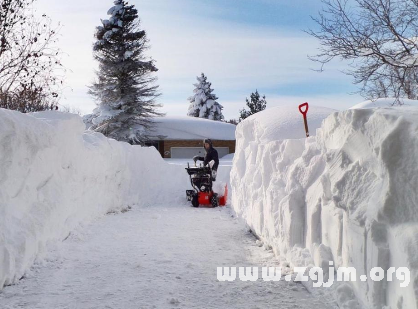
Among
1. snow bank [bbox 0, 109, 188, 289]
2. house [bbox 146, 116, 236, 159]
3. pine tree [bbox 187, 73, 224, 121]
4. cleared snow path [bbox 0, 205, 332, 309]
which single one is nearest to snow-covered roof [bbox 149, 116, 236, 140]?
house [bbox 146, 116, 236, 159]

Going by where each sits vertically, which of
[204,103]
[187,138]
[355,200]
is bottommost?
[355,200]

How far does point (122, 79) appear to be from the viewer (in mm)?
32094

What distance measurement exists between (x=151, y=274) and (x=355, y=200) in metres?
2.62

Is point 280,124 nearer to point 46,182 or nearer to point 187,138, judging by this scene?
point 46,182

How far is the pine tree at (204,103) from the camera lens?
2109 inches

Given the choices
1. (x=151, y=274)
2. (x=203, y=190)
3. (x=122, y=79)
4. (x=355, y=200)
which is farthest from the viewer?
(x=122, y=79)

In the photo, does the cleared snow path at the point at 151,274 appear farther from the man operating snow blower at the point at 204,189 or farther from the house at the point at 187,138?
the house at the point at 187,138

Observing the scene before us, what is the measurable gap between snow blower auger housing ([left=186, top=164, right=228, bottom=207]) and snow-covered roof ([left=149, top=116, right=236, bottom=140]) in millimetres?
22326

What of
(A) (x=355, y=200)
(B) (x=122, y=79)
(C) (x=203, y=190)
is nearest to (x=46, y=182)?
(A) (x=355, y=200)

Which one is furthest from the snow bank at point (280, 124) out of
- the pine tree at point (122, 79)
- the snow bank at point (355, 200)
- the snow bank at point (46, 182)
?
the pine tree at point (122, 79)

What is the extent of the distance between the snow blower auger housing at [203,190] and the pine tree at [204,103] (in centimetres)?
4138

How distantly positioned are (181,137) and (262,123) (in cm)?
2608

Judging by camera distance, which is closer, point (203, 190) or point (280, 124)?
point (280, 124)

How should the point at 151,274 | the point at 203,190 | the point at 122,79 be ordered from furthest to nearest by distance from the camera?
the point at 122,79, the point at 203,190, the point at 151,274
